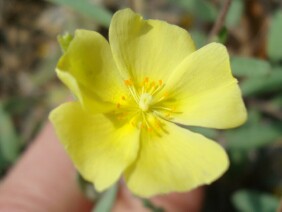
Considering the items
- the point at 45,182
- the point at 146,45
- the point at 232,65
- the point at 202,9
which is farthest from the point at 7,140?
the point at 146,45

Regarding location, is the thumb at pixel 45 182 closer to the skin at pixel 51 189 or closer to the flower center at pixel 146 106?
the skin at pixel 51 189

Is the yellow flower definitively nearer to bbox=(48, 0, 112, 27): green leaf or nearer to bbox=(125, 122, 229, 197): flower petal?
bbox=(125, 122, 229, 197): flower petal

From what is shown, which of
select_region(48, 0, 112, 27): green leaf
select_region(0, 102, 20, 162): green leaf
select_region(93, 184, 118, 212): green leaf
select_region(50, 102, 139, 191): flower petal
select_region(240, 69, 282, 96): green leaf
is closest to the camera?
select_region(50, 102, 139, 191): flower petal

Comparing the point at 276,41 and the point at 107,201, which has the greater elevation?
the point at 276,41

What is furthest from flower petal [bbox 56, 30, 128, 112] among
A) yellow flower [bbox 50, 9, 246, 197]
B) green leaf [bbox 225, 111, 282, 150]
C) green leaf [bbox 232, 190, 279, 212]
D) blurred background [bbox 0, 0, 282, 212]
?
green leaf [bbox 232, 190, 279, 212]

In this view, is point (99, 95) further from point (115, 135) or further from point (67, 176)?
point (67, 176)

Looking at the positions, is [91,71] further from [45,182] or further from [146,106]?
[45,182]

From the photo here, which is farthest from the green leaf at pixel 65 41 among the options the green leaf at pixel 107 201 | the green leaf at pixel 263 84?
the green leaf at pixel 263 84
